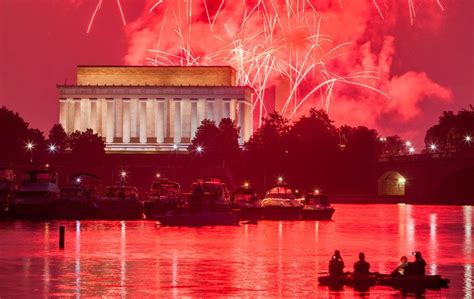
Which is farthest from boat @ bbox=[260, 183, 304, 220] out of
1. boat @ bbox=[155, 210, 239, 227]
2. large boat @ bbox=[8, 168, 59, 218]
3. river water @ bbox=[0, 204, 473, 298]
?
large boat @ bbox=[8, 168, 59, 218]

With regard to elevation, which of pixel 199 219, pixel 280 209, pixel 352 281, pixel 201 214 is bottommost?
pixel 352 281

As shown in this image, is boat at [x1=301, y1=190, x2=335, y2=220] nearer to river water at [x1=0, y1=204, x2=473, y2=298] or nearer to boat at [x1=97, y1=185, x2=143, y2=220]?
river water at [x1=0, y1=204, x2=473, y2=298]

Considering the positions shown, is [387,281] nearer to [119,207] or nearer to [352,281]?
[352,281]

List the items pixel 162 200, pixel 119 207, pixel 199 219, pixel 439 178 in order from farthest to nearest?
pixel 439 178, pixel 119 207, pixel 162 200, pixel 199 219

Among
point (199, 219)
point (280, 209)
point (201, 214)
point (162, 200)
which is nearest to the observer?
point (201, 214)

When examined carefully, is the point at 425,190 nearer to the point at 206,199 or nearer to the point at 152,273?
the point at 206,199

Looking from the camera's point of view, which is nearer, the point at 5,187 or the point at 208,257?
the point at 208,257

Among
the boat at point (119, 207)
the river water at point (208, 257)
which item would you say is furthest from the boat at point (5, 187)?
the river water at point (208, 257)

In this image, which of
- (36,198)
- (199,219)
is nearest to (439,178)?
(36,198)
